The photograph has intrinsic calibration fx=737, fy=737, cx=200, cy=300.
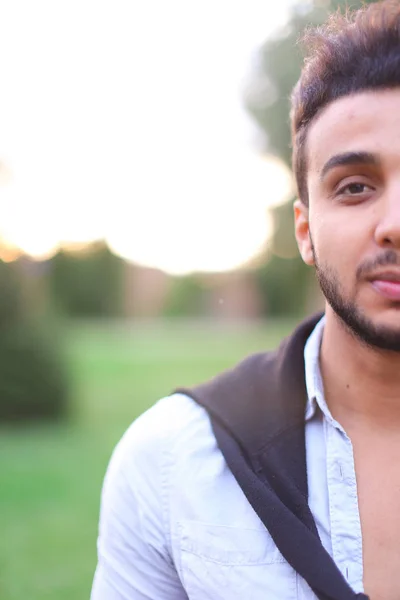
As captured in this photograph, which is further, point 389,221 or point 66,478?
point 66,478

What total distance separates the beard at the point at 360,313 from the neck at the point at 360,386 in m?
0.08

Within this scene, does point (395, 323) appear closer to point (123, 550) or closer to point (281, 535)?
point (281, 535)

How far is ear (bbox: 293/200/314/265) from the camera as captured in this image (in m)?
2.02

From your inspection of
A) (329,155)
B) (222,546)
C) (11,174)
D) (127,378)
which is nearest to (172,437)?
(222,546)

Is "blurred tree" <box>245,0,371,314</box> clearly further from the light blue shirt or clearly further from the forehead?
the light blue shirt

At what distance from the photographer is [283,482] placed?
169cm

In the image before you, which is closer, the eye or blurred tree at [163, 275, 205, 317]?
the eye

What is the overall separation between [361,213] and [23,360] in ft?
31.3

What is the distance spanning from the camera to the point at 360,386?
189cm

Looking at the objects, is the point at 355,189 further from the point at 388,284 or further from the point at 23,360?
the point at 23,360

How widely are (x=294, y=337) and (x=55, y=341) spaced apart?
9.34 meters

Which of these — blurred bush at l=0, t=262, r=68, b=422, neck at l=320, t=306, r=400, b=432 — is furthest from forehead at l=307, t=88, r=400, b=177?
blurred bush at l=0, t=262, r=68, b=422

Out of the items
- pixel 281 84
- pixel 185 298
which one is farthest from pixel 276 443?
pixel 185 298

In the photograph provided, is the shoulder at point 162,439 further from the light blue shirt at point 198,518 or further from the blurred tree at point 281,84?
the blurred tree at point 281,84
